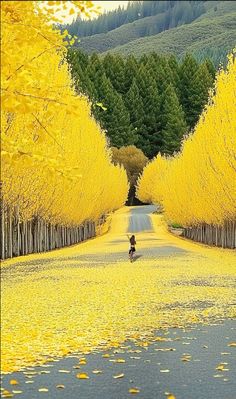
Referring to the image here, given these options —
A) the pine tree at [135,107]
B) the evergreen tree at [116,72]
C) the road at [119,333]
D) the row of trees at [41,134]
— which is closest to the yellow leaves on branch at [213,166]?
the row of trees at [41,134]

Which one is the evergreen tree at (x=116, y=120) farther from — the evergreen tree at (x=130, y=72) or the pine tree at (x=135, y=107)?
the evergreen tree at (x=130, y=72)

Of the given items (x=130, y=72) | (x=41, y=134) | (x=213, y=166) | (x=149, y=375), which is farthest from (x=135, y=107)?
(x=41, y=134)

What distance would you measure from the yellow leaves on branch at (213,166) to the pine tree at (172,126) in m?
70.2

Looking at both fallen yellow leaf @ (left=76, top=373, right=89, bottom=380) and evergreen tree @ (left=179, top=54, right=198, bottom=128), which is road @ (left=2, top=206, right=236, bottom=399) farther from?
evergreen tree @ (left=179, top=54, right=198, bottom=128)

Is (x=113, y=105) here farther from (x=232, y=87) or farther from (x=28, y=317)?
(x=28, y=317)

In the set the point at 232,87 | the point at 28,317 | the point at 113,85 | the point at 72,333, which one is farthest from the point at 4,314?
the point at 113,85

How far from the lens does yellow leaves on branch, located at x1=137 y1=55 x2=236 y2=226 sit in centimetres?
3309

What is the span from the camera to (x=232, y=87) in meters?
33.7

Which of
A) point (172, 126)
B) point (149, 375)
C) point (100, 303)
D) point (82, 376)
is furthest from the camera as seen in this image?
point (172, 126)

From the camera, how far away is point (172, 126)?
11956 centimetres

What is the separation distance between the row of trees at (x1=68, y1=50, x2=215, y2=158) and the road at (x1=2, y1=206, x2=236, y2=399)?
95076 mm

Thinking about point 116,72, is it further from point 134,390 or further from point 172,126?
point 134,390

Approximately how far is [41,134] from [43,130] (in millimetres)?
3905

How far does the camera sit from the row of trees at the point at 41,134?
751cm
